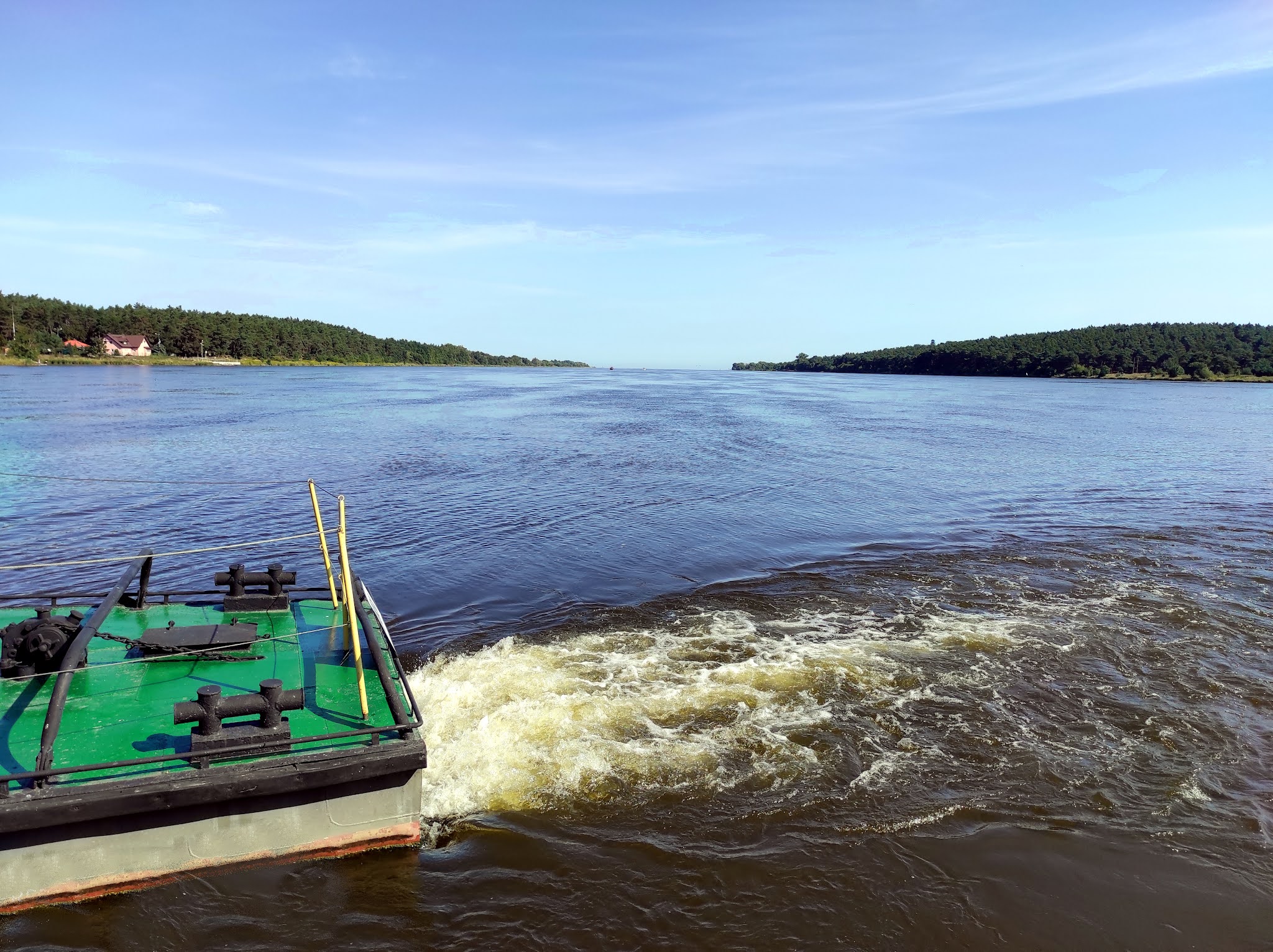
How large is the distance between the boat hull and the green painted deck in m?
0.41

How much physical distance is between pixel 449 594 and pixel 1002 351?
189 metres

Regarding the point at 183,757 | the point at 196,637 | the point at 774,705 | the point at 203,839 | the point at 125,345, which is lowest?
the point at 774,705

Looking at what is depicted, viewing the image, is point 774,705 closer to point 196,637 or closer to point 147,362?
point 196,637

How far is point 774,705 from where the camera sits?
1021cm

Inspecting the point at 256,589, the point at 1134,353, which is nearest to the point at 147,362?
the point at 256,589

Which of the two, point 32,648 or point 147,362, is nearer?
point 32,648

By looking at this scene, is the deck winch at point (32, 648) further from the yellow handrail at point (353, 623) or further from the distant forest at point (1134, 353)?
the distant forest at point (1134, 353)

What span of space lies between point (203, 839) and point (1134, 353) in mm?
183284

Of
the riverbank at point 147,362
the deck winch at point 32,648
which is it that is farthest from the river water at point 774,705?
the riverbank at point 147,362

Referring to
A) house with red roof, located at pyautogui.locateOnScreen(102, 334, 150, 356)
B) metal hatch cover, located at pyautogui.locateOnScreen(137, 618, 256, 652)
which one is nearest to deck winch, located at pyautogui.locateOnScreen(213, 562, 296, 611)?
metal hatch cover, located at pyautogui.locateOnScreen(137, 618, 256, 652)

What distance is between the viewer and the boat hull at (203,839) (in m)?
6.07

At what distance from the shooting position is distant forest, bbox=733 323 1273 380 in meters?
144

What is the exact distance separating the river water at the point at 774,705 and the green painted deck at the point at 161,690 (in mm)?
1190

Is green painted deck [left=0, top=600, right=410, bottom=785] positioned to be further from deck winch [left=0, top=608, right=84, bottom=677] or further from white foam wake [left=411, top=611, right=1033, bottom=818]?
white foam wake [left=411, top=611, right=1033, bottom=818]
